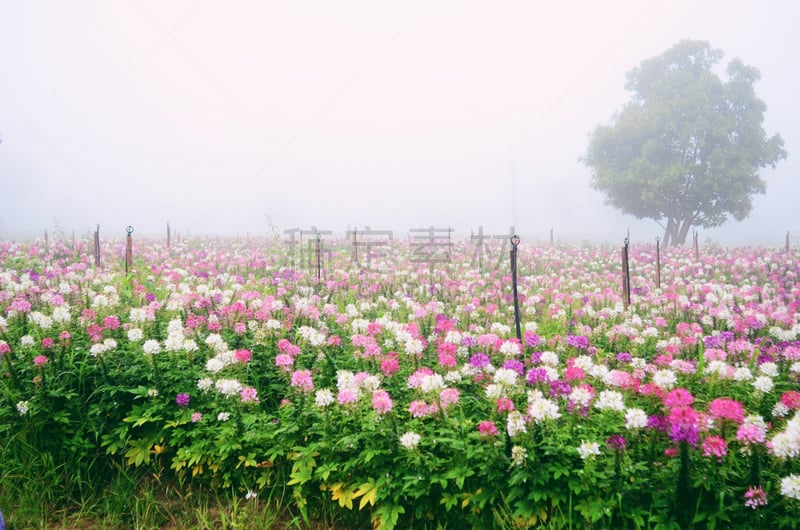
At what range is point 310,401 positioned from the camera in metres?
3.68

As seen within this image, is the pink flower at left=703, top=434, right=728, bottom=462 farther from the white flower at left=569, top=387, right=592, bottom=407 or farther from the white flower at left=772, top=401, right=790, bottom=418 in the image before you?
the white flower at left=772, top=401, right=790, bottom=418

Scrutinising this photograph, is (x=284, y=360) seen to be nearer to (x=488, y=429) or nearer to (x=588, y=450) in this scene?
(x=488, y=429)

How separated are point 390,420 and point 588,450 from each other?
1311 millimetres

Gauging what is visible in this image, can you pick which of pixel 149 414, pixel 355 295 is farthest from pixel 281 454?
A: pixel 355 295

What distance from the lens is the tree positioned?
21.3m

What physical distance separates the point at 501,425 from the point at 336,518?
1436mm

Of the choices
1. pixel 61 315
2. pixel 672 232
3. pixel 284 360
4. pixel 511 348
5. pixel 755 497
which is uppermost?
pixel 672 232

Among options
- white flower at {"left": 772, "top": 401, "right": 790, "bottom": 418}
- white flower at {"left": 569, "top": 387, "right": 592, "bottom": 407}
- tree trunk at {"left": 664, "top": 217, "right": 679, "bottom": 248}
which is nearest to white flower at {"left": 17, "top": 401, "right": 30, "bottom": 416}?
white flower at {"left": 569, "top": 387, "right": 592, "bottom": 407}

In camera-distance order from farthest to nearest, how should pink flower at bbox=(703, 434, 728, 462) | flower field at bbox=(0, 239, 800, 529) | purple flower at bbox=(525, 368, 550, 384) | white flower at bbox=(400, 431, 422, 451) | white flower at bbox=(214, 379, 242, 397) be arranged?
1. white flower at bbox=(214, 379, 242, 397)
2. purple flower at bbox=(525, 368, 550, 384)
3. white flower at bbox=(400, 431, 422, 451)
4. flower field at bbox=(0, 239, 800, 529)
5. pink flower at bbox=(703, 434, 728, 462)

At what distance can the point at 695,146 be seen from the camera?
21.9 metres

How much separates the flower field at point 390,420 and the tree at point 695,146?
63.8ft

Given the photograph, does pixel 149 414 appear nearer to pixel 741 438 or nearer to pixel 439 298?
pixel 741 438

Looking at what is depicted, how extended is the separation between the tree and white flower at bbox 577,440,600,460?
22.6 m

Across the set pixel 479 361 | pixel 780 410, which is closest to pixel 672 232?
pixel 780 410
